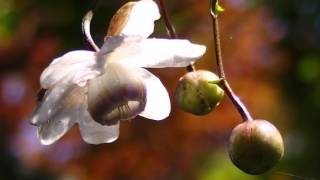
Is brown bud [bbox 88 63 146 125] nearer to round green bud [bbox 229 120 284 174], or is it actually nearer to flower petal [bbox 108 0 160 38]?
flower petal [bbox 108 0 160 38]

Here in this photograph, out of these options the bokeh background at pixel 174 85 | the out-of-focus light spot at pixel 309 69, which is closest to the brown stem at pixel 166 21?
the bokeh background at pixel 174 85

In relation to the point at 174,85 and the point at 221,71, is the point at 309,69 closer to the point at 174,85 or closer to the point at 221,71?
the point at 174,85

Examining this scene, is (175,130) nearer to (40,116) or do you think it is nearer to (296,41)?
(296,41)

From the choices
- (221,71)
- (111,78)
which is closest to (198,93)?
(221,71)

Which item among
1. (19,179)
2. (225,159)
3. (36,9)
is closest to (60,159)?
(19,179)

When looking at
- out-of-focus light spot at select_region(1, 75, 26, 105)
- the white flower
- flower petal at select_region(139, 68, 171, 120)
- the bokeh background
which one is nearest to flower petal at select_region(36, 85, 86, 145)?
the white flower

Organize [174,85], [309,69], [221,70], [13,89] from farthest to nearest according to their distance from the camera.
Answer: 1. [13,89]
2. [174,85]
3. [309,69]
4. [221,70]
